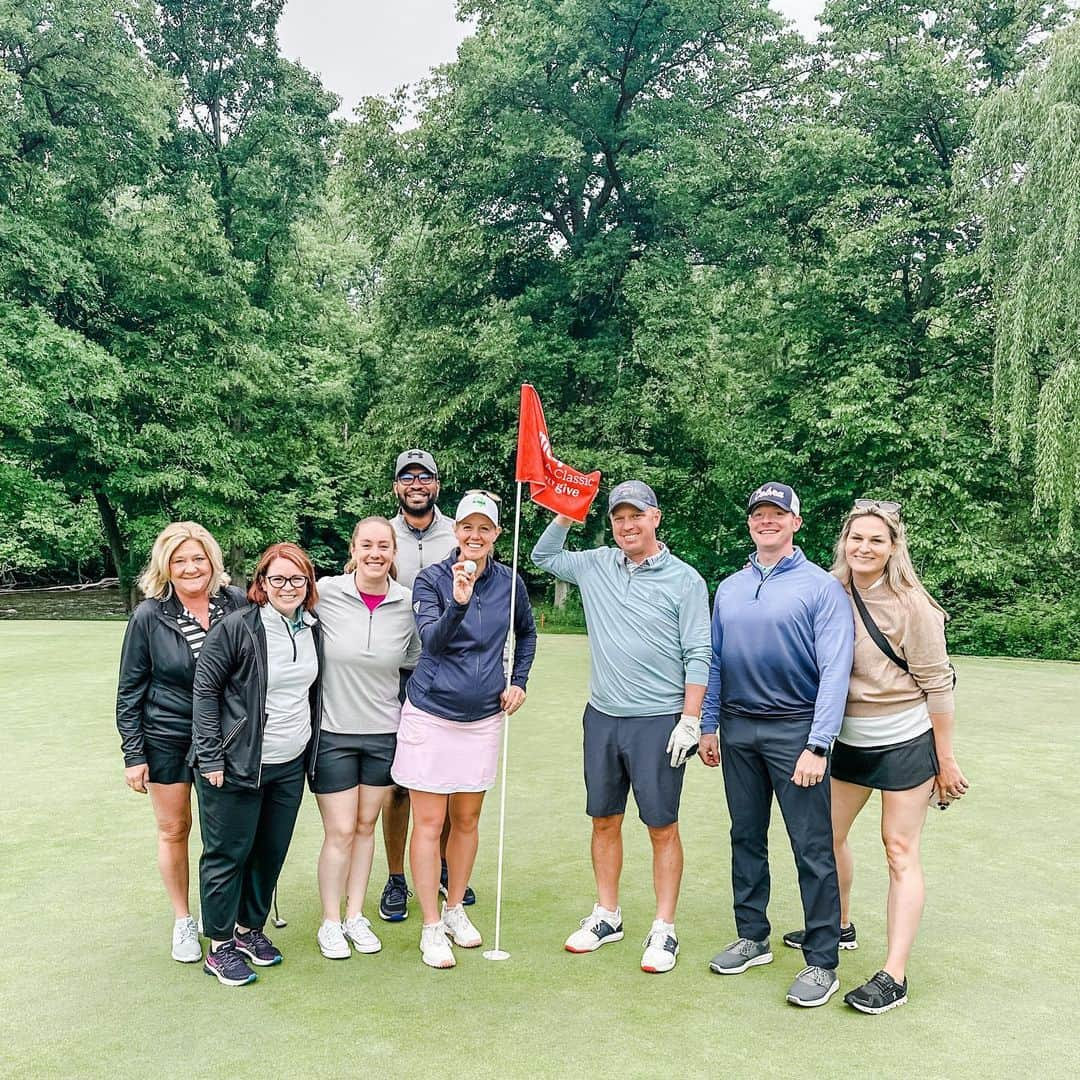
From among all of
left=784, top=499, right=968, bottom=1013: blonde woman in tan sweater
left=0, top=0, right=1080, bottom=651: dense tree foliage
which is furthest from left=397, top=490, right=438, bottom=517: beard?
left=0, top=0, right=1080, bottom=651: dense tree foliage

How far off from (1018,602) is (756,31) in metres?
12.7

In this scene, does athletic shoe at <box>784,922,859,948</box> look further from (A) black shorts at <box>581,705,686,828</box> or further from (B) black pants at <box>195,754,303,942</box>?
(B) black pants at <box>195,754,303,942</box>

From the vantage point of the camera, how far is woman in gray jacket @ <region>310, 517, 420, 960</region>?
3.85 meters

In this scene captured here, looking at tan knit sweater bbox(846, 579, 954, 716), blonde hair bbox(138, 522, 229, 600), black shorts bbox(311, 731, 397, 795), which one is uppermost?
blonde hair bbox(138, 522, 229, 600)

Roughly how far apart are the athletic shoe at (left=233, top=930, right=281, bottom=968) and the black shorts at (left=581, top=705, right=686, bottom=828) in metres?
1.32

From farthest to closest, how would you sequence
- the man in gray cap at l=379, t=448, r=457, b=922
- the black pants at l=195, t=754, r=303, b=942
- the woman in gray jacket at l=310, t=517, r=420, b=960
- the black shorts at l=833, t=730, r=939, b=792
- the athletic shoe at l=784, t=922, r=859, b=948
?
the man in gray cap at l=379, t=448, r=457, b=922
the athletic shoe at l=784, t=922, r=859, b=948
the woman in gray jacket at l=310, t=517, r=420, b=960
the black pants at l=195, t=754, r=303, b=942
the black shorts at l=833, t=730, r=939, b=792

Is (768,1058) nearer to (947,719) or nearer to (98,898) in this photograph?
(947,719)

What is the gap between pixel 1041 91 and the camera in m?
13.4

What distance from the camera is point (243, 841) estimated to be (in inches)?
145

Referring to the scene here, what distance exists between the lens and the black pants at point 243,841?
11.9 feet

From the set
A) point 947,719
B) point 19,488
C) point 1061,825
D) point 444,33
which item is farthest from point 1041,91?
point 19,488

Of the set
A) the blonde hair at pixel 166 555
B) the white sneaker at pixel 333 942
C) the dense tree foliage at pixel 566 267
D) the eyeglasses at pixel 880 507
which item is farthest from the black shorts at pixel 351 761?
the dense tree foliage at pixel 566 267

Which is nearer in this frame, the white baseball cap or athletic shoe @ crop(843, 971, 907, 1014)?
athletic shoe @ crop(843, 971, 907, 1014)

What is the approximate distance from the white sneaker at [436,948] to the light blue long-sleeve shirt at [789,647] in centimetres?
139
